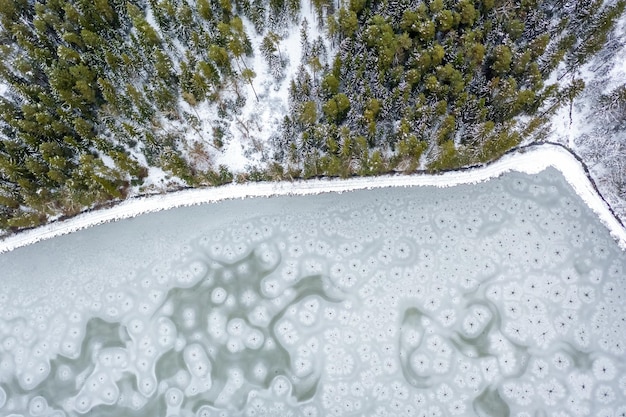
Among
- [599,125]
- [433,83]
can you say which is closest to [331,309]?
[433,83]

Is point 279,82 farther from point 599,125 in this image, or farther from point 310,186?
point 599,125

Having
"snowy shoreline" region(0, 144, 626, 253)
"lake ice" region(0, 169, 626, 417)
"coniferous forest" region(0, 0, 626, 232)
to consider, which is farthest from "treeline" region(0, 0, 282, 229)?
"lake ice" region(0, 169, 626, 417)

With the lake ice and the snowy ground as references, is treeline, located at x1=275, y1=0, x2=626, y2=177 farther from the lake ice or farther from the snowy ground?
the lake ice

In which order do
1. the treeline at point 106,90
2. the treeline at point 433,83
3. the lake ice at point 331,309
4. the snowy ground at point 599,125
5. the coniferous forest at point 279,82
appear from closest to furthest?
the lake ice at point 331,309, the snowy ground at point 599,125, the treeline at point 433,83, the coniferous forest at point 279,82, the treeline at point 106,90

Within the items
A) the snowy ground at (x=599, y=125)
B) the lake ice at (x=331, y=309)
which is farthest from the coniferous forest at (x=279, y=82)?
the lake ice at (x=331, y=309)

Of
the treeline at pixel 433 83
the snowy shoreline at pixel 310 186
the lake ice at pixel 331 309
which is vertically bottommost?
the lake ice at pixel 331 309

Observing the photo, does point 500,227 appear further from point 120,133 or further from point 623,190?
point 120,133

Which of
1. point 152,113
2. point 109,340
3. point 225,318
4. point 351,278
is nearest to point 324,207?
point 351,278

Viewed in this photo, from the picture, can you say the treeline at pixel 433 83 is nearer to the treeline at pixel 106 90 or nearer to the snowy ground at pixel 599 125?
the snowy ground at pixel 599 125
